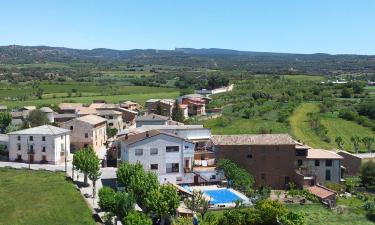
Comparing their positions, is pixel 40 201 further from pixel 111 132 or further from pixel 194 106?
pixel 194 106

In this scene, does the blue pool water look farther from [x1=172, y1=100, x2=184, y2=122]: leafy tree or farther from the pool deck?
[x1=172, y1=100, x2=184, y2=122]: leafy tree

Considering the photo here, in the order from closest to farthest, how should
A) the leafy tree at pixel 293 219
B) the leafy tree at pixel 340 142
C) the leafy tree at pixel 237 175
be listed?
the leafy tree at pixel 293 219
the leafy tree at pixel 237 175
the leafy tree at pixel 340 142

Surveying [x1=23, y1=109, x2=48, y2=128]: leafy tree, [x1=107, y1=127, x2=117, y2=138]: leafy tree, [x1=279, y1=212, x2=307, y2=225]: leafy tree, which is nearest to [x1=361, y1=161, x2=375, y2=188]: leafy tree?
[x1=279, y1=212, x2=307, y2=225]: leafy tree

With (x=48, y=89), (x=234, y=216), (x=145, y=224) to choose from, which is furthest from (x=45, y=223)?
(x=48, y=89)

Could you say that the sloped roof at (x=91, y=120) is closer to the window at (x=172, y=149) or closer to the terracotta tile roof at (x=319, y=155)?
the window at (x=172, y=149)

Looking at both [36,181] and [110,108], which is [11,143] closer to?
[36,181]

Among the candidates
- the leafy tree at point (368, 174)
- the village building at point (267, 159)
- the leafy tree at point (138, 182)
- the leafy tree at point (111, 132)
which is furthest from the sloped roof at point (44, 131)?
the leafy tree at point (368, 174)
